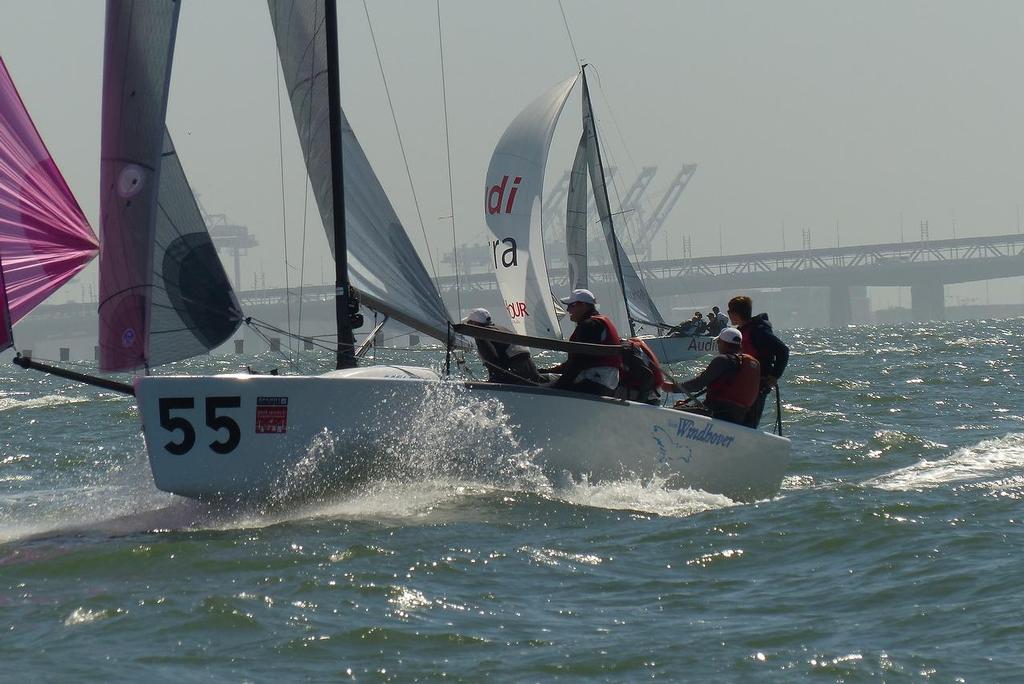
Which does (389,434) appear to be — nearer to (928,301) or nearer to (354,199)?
(354,199)

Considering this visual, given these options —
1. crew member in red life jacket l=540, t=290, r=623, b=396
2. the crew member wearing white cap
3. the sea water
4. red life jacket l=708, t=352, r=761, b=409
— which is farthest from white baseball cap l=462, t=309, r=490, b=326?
red life jacket l=708, t=352, r=761, b=409

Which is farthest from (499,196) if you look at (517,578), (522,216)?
(517,578)

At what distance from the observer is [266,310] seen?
93.2 meters

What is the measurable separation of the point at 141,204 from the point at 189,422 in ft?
3.71

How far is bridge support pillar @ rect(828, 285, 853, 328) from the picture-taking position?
325ft

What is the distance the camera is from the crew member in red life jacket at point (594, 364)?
7680mm

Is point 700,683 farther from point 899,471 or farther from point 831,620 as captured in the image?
point 899,471

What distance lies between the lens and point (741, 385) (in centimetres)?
812

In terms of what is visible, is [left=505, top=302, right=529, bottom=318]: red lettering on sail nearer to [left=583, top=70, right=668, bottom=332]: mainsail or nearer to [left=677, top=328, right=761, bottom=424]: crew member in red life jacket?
[left=583, top=70, right=668, bottom=332]: mainsail

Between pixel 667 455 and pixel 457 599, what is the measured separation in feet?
9.16

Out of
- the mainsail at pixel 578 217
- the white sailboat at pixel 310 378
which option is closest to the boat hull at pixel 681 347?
the mainsail at pixel 578 217

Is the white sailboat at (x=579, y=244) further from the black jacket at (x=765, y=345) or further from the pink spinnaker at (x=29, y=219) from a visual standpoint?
the pink spinnaker at (x=29, y=219)

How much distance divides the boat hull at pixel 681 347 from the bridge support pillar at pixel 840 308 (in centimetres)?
7401

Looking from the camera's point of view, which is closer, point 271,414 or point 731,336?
point 271,414
